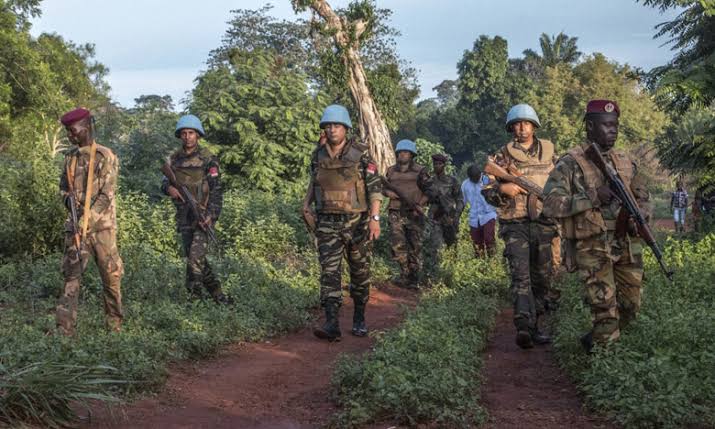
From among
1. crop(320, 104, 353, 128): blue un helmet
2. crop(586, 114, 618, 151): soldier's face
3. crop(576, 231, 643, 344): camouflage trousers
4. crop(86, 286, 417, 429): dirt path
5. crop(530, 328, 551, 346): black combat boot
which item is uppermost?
crop(320, 104, 353, 128): blue un helmet

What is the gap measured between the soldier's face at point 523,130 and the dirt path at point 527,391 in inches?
74.9

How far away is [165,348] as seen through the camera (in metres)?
6.16

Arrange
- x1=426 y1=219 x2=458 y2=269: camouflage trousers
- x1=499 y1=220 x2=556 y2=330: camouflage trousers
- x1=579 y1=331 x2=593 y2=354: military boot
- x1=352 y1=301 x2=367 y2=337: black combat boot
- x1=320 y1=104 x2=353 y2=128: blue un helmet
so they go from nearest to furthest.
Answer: x1=579 y1=331 x2=593 y2=354: military boot → x1=499 y1=220 x2=556 y2=330: camouflage trousers → x1=320 y1=104 x2=353 y2=128: blue un helmet → x1=352 y1=301 x2=367 y2=337: black combat boot → x1=426 y1=219 x2=458 y2=269: camouflage trousers

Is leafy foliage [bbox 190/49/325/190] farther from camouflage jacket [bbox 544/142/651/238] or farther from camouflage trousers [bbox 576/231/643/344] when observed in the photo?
camouflage trousers [bbox 576/231/643/344]

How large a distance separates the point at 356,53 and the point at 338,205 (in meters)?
11.3

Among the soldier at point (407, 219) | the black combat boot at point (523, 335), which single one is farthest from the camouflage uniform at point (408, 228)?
the black combat boot at point (523, 335)

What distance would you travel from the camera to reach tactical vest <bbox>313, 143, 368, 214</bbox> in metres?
7.51

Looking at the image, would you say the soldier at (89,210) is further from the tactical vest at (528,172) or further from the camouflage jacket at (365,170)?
the tactical vest at (528,172)

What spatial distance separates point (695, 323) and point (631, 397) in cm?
139

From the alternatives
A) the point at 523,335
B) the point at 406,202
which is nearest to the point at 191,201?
the point at 523,335

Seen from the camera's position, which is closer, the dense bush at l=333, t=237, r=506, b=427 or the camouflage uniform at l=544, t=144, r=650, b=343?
the dense bush at l=333, t=237, r=506, b=427

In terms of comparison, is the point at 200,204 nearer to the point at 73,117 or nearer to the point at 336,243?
the point at 336,243

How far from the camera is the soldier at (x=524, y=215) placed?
699cm

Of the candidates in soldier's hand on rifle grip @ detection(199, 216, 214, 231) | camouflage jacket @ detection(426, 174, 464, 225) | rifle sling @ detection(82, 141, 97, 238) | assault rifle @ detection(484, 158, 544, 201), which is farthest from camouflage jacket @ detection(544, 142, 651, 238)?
camouflage jacket @ detection(426, 174, 464, 225)
